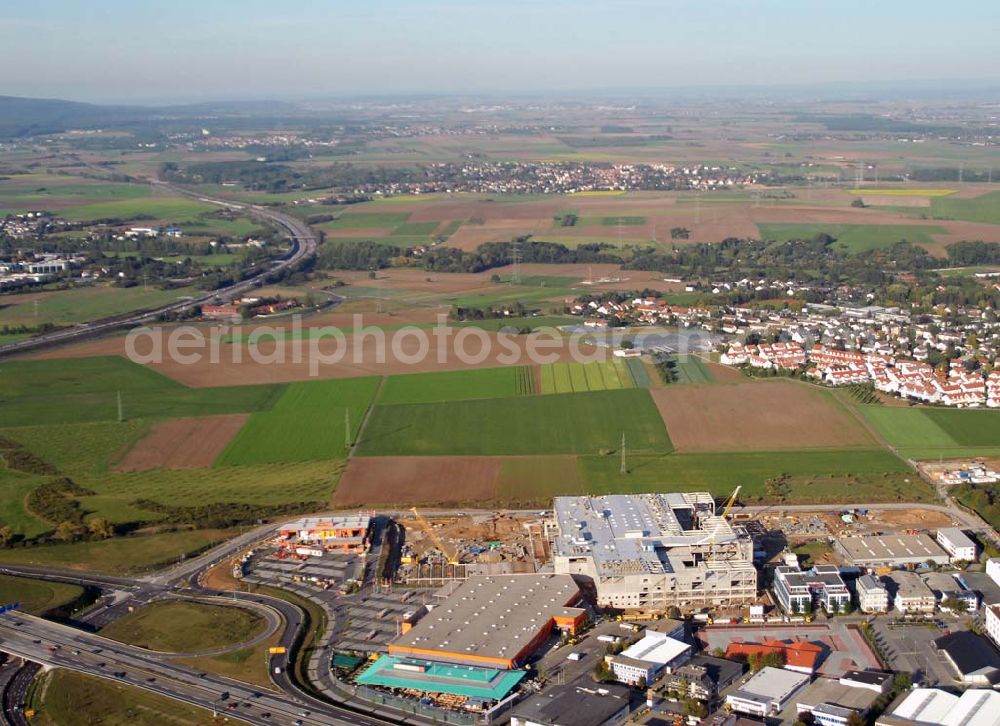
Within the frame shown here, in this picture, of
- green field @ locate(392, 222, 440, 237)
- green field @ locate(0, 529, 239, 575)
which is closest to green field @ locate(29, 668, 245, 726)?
green field @ locate(0, 529, 239, 575)

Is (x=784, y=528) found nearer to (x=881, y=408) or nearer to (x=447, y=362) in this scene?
(x=881, y=408)

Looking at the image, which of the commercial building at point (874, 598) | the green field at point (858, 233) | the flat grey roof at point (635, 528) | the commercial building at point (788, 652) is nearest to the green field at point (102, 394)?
the flat grey roof at point (635, 528)

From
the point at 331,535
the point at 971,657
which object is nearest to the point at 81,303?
the point at 331,535

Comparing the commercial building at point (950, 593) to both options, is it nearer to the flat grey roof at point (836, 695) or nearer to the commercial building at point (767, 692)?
the flat grey roof at point (836, 695)

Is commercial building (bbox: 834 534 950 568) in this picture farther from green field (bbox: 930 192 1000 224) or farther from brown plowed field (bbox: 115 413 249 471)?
green field (bbox: 930 192 1000 224)

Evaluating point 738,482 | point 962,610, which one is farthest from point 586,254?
point 962,610

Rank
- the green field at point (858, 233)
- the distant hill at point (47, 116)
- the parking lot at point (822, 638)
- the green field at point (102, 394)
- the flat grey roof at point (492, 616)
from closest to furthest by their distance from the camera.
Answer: the parking lot at point (822, 638)
the flat grey roof at point (492, 616)
the green field at point (102, 394)
the green field at point (858, 233)
the distant hill at point (47, 116)
